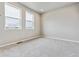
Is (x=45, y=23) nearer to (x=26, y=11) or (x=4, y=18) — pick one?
(x=26, y=11)

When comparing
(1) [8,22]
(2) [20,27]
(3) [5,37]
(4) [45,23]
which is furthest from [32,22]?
(3) [5,37]

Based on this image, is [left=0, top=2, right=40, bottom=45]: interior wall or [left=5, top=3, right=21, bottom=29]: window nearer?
[left=0, top=2, right=40, bottom=45]: interior wall

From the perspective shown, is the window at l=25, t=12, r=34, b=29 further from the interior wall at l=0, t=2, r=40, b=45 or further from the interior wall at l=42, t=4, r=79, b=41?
the interior wall at l=42, t=4, r=79, b=41

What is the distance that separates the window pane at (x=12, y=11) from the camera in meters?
3.51

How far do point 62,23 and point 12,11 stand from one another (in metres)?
3.14

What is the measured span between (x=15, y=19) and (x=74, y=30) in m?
3.37

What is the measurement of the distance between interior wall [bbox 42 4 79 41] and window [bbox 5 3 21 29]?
2.48 metres

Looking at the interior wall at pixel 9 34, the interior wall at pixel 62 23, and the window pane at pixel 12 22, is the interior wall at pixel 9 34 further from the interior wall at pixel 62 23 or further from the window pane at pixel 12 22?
the interior wall at pixel 62 23

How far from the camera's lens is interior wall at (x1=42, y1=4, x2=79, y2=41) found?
4.61 metres

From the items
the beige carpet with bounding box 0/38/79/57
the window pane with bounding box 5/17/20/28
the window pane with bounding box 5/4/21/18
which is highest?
the window pane with bounding box 5/4/21/18

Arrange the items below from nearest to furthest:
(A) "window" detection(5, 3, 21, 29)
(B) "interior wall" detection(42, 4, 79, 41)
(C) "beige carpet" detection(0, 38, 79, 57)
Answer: (C) "beige carpet" detection(0, 38, 79, 57) < (A) "window" detection(5, 3, 21, 29) < (B) "interior wall" detection(42, 4, 79, 41)

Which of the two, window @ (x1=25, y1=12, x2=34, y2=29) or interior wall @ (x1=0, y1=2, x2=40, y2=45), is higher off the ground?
window @ (x1=25, y1=12, x2=34, y2=29)

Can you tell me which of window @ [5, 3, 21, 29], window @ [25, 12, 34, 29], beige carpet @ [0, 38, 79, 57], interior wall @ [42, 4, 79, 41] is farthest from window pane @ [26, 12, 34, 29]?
beige carpet @ [0, 38, 79, 57]

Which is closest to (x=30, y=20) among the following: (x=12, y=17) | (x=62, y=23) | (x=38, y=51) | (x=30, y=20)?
(x=30, y=20)
